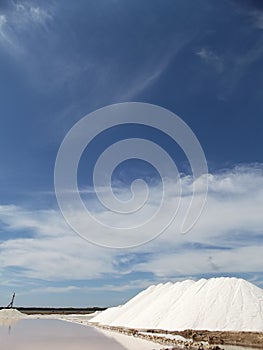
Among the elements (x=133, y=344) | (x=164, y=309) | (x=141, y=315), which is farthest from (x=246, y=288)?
(x=133, y=344)

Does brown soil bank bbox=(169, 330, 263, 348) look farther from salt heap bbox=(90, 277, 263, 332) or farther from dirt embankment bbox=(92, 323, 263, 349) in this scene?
salt heap bbox=(90, 277, 263, 332)

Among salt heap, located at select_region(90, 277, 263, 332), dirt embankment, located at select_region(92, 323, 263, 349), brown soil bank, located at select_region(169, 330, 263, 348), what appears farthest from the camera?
salt heap, located at select_region(90, 277, 263, 332)

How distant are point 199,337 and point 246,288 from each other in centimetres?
1108

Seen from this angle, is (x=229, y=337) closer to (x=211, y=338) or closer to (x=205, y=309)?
(x=211, y=338)

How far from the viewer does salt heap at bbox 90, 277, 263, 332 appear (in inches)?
1280

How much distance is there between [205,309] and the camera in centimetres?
3481

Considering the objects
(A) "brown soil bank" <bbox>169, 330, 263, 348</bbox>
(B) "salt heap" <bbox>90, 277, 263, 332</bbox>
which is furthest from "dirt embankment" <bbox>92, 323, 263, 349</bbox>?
(B) "salt heap" <bbox>90, 277, 263, 332</bbox>

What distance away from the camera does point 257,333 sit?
29.6 metres

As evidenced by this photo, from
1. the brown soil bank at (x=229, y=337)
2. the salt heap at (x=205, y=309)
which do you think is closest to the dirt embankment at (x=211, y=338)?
the brown soil bank at (x=229, y=337)

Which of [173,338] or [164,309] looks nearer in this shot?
[173,338]

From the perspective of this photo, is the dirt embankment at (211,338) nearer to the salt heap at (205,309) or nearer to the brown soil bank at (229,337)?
the brown soil bank at (229,337)

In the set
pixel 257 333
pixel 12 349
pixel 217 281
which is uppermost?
pixel 217 281

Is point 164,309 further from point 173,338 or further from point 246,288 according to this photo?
point 173,338

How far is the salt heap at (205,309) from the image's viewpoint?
3250cm
